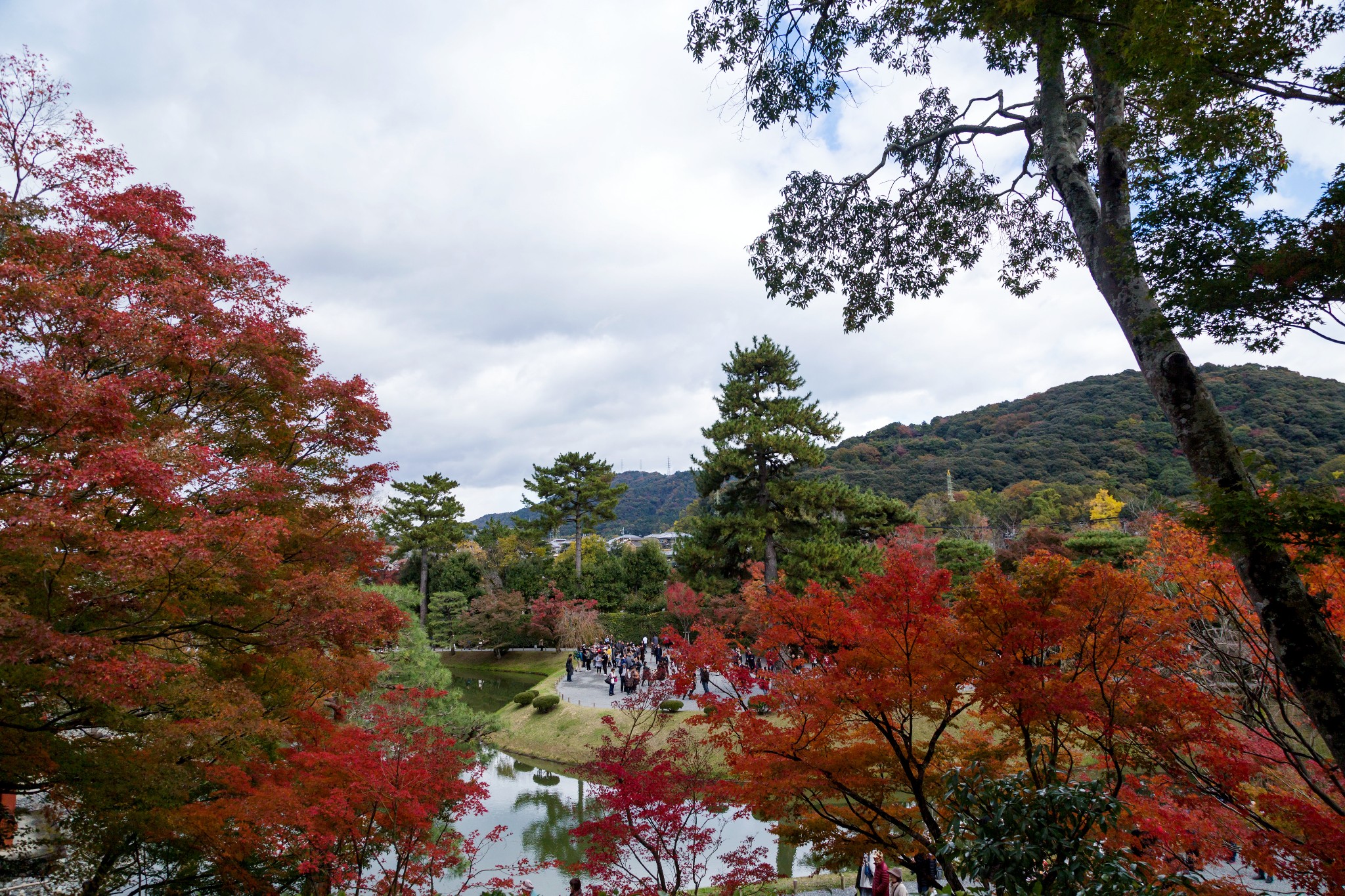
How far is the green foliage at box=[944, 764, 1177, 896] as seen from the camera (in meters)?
3.04

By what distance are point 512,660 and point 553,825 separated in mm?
17904

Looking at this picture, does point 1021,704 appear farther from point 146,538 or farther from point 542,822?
point 542,822

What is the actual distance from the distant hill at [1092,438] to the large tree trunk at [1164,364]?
32.7m

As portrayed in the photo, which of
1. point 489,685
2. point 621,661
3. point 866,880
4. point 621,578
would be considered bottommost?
point 489,685

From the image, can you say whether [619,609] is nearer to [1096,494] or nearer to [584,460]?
[584,460]

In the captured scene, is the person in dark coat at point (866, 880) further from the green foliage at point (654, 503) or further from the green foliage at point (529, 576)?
the green foliage at point (654, 503)

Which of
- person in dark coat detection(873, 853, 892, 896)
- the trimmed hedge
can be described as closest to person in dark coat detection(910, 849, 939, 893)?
person in dark coat detection(873, 853, 892, 896)

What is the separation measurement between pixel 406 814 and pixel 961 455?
61357 mm

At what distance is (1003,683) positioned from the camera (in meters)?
5.18

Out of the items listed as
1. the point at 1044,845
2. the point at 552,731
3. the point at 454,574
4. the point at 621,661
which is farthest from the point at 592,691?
the point at 1044,845

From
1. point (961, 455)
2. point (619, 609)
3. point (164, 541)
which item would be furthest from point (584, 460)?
point (961, 455)

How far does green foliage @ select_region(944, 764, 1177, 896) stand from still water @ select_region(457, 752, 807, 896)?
5.72 meters

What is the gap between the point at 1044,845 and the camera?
10.6ft

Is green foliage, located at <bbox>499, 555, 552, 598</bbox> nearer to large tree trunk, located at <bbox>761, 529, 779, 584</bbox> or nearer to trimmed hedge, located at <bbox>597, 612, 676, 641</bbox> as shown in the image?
trimmed hedge, located at <bbox>597, 612, 676, 641</bbox>
